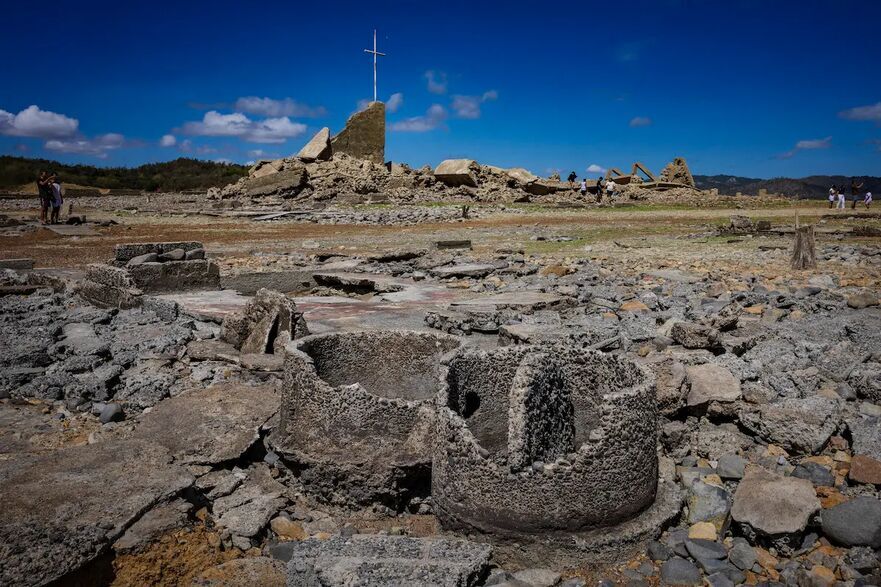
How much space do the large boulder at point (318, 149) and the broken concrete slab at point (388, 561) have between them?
32351mm

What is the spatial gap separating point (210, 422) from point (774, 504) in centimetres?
310

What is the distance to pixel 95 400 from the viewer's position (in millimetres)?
4570

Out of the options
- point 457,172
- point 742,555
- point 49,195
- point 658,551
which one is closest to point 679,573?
point 658,551

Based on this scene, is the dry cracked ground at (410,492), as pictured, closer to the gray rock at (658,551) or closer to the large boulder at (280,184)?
the gray rock at (658,551)

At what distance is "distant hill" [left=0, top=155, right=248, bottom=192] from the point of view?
48562 millimetres

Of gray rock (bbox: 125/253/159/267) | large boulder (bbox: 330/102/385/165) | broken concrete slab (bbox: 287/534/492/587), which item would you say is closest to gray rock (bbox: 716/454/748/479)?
broken concrete slab (bbox: 287/534/492/587)

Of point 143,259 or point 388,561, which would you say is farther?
point 143,259

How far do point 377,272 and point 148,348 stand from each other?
5.10 m

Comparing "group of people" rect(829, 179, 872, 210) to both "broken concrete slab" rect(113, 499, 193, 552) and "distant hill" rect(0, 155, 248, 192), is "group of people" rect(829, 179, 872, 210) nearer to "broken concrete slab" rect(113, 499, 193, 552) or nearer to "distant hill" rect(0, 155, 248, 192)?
"broken concrete slab" rect(113, 499, 193, 552)

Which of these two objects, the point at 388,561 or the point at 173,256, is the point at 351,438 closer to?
the point at 388,561

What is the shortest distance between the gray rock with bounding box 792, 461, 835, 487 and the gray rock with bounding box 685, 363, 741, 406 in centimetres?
64

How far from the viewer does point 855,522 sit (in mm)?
2785

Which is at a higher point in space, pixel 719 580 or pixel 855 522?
pixel 855 522

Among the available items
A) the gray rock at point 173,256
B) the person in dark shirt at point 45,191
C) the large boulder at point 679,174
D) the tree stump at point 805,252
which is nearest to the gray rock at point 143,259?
the gray rock at point 173,256
